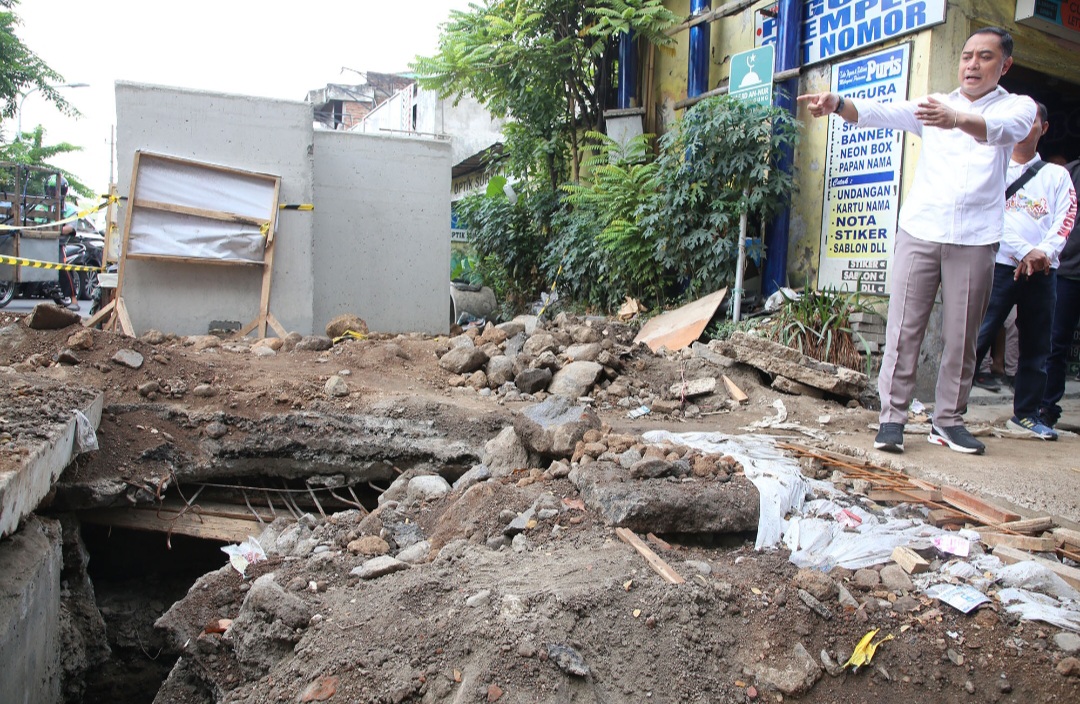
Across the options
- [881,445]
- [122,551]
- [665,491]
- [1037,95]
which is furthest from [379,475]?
[1037,95]

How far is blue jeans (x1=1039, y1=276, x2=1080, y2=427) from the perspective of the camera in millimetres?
4367

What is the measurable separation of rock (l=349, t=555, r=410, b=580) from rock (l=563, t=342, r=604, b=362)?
2.86 m

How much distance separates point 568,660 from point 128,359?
3.78 metres

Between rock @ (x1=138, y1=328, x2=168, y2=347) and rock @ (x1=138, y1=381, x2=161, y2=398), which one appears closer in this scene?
rock @ (x1=138, y1=381, x2=161, y2=398)

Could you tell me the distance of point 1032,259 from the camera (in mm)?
3920

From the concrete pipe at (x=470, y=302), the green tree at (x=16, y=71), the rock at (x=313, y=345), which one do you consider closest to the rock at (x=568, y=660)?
the rock at (x=313, y=345)

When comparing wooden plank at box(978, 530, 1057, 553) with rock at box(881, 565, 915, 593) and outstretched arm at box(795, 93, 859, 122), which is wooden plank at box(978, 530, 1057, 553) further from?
outstretched arm at box(795, 93, 859, 122)

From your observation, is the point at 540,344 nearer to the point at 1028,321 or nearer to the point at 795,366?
the point at 795,366

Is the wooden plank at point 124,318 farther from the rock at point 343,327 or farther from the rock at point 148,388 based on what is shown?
the rock at point 148,388

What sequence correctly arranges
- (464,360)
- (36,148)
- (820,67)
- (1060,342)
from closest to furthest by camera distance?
(1060,342) < (464,360) < (820,67) < (36,148)

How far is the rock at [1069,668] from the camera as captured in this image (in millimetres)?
1960

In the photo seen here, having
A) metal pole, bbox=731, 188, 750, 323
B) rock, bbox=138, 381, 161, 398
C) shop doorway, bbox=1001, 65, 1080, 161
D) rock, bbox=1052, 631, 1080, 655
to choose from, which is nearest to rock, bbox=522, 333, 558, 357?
metal pole, bbox=731, 188, 750, 323

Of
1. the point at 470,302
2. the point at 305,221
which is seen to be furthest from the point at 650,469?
the point at 470,302

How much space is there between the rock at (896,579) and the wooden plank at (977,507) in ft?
1.89
